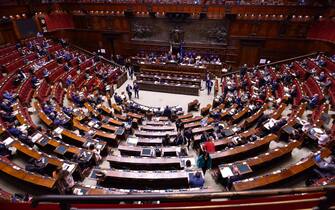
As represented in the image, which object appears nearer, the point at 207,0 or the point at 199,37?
the point at 207,0

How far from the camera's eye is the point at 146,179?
6109 millimetres

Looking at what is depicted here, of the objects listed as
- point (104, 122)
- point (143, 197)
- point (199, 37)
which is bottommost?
point (104, 122)

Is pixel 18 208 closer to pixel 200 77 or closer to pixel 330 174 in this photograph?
pixel 330 174

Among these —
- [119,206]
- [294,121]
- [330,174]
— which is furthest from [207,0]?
[119,206]

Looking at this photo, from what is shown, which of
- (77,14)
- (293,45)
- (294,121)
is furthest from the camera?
(77,14)

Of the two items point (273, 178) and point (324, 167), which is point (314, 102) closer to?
point (324, 167)

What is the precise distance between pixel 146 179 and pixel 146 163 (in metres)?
0.83

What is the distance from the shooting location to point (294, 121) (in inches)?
324

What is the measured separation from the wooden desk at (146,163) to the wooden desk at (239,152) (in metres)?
1.32

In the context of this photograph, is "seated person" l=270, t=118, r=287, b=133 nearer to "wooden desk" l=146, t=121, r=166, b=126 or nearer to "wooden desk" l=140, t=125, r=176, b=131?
"wooden desk" l=140, t=125, r=176, b=131

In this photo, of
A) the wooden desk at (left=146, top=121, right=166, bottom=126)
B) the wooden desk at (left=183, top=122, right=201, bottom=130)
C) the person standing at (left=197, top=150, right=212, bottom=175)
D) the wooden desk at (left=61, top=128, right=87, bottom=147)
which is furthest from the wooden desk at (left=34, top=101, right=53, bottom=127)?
the person standing at (left=197, top=150, right=212, bottom=175)

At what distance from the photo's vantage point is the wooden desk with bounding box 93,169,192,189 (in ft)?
20.1

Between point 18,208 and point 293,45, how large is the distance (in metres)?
20.3

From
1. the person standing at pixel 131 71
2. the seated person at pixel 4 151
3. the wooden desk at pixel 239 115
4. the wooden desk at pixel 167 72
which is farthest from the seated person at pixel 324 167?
the person standing at pixel 131 71
